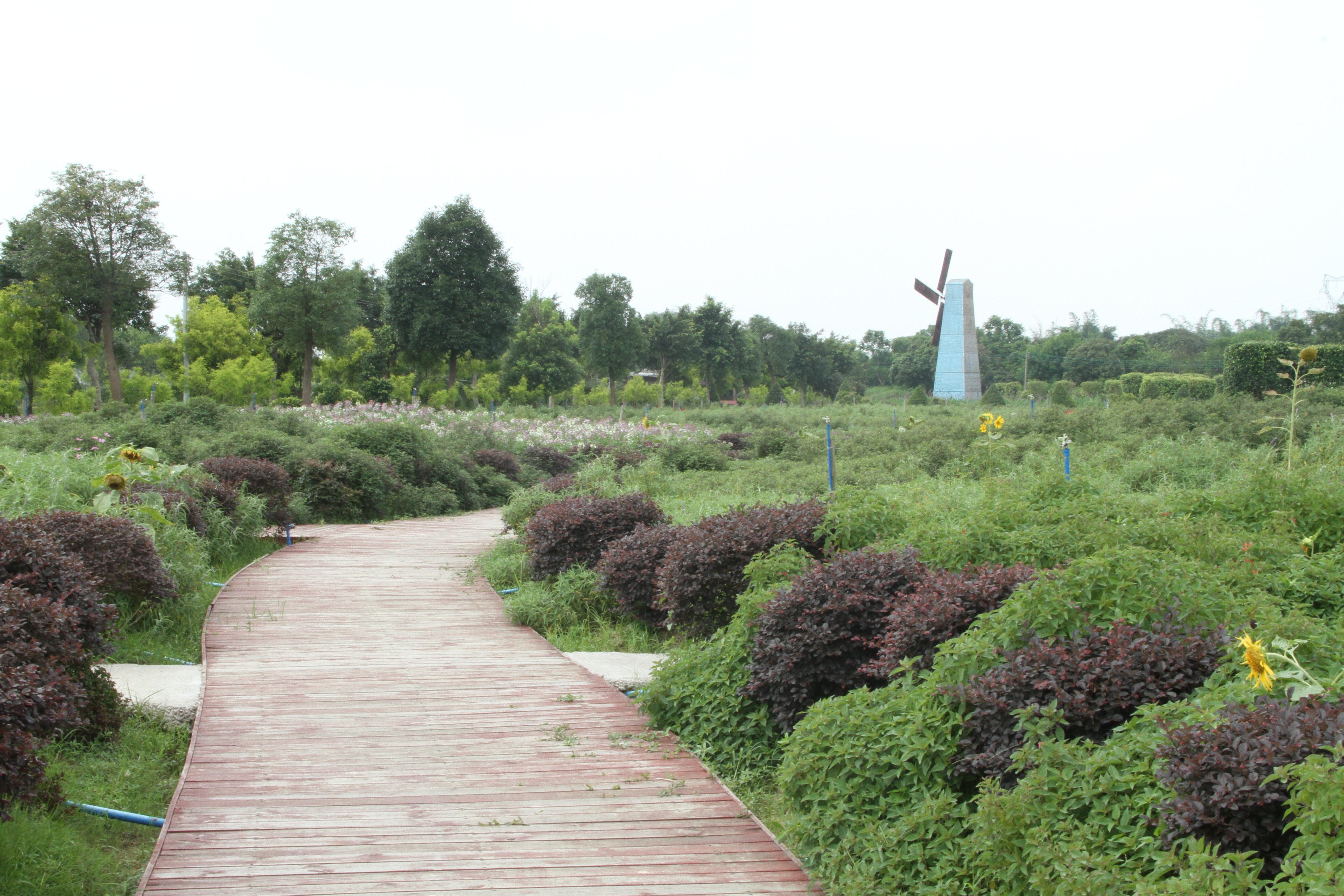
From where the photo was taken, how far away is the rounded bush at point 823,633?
13.3ft

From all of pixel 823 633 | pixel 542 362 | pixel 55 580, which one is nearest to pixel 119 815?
pixel 55 580

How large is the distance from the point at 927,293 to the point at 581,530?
115ft

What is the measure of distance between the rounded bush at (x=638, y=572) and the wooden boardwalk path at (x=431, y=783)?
0.69 m

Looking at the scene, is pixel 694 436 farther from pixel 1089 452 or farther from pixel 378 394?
pixel 378 394

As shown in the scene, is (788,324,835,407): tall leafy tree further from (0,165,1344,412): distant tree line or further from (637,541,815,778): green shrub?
(637,541,815,778): green shrub

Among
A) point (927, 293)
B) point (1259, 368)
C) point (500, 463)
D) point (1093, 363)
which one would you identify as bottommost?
point (500, 463)

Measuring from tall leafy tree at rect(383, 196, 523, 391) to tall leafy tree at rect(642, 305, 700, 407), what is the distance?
15717 mm

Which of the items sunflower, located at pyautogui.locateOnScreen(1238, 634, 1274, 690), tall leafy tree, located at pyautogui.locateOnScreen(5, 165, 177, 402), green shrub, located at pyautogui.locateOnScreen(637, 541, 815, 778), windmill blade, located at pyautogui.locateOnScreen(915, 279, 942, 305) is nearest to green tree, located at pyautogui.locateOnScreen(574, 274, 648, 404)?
windmill blade, located at pyautogui.locateOnScreen(915, 279, 942, 305)

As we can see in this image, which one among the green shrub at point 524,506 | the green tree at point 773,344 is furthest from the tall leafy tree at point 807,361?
the green shrub at point 524,506

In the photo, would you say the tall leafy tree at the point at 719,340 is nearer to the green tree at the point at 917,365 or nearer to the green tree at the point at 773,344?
the green tree at the point at 773,344

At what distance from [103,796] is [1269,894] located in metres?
3.93

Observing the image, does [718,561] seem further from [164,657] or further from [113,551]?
[113,551]

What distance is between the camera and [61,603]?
12.7ft

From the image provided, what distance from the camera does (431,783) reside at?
376 centimetres
